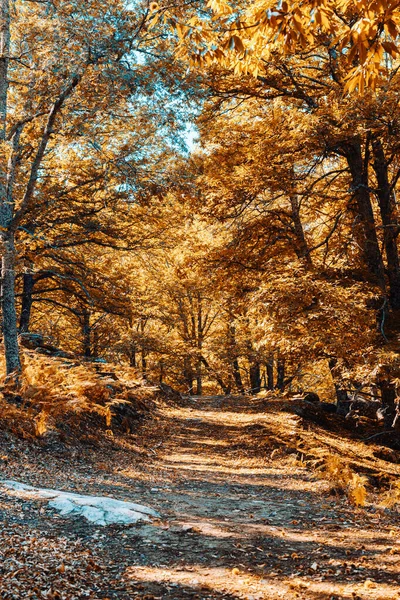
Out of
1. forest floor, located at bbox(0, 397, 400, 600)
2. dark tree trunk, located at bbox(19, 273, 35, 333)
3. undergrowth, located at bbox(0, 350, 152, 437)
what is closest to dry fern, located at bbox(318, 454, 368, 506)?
forest floor, located at bbox(0, 397, 400, 600)

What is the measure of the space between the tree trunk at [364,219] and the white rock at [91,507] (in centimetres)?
649

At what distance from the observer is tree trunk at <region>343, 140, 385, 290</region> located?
9111 mm

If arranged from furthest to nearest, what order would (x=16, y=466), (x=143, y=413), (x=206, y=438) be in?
(x=143, y=413) → (x=206, y=438) → (x=16, y=466)

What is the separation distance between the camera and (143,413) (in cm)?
1113

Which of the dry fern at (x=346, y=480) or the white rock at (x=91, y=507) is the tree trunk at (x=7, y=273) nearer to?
the white rock at (x=91, y=507)

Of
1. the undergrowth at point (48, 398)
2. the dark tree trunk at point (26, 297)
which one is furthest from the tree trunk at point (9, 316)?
the dark tree trunk at point (26, 297)

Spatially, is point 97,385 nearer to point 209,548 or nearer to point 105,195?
point 105,195

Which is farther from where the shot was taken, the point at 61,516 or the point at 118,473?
the point at 118,473

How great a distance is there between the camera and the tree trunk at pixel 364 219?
9.11m

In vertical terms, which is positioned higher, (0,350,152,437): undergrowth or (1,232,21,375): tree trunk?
(1,232,21,375): tree trunk

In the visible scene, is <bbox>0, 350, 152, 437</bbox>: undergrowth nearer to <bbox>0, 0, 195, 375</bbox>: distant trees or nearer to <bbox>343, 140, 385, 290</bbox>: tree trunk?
<bbox>0, 0, 195, 375</bbox>: distant trees

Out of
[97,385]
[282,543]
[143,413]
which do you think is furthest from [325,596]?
[143,413]

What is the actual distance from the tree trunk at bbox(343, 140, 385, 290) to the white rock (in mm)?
6492

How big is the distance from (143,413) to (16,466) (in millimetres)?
5698
